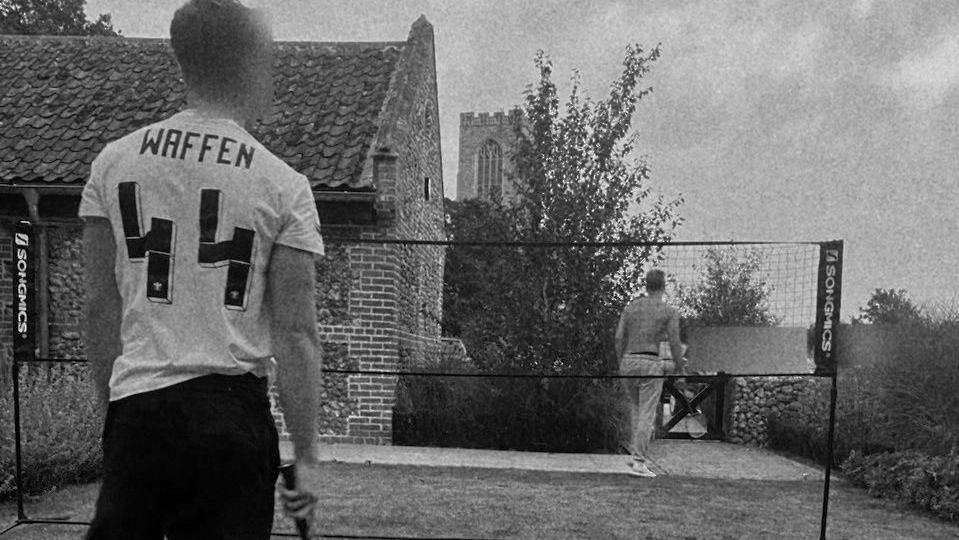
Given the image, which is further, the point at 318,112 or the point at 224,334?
the point at 318,112

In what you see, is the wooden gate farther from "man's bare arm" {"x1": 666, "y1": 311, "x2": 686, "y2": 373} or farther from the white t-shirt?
the white t-shirt

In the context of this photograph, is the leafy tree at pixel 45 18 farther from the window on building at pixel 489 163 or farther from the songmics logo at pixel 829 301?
the window on building at pixel 489 163

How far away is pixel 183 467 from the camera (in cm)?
176

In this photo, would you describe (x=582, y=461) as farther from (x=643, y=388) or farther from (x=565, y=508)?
(x=565, y=508)

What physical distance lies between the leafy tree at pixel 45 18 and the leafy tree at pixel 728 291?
60.3 ft

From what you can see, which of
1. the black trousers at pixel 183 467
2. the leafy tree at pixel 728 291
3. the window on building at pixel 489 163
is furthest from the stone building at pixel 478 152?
the black trousers at pixel 183 467

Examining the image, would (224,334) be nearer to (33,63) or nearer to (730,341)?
(730,341)

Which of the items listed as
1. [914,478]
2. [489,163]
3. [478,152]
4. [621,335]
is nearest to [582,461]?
[621,335]

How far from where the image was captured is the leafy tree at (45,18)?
2152 centimetres

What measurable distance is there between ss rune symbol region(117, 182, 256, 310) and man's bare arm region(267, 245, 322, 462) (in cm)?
7

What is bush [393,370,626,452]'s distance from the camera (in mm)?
10148

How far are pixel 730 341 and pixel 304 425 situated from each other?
783 cm

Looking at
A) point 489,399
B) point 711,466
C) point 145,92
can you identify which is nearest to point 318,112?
point 145,92

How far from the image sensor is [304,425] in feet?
6.43
